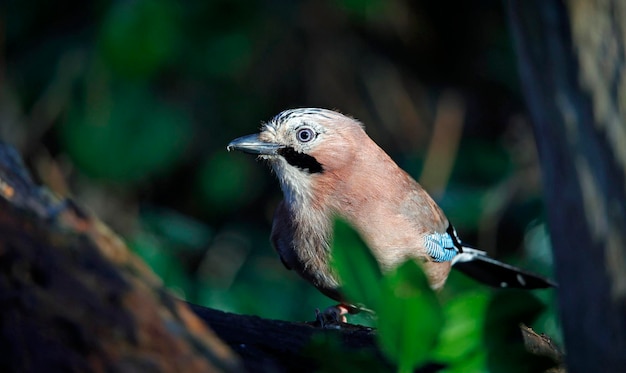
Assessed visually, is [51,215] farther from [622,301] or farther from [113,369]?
[622,301]

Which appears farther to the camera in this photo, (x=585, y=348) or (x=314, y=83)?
(x=314, y=83)

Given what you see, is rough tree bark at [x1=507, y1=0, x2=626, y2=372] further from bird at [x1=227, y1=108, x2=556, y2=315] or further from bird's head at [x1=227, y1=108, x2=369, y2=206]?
bird's head at [x1=227, y1=108, x2=369, y2=206]

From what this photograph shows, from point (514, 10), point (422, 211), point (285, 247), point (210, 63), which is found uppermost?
point (210, 63)

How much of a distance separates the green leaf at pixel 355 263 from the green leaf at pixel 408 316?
27mm

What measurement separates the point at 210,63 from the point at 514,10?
4130mm

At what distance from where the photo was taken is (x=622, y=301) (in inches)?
64.9

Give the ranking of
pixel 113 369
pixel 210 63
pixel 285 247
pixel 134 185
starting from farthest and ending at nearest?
pixel 134 185, pixel 210 63, pixel 285 247, pixel 113 369

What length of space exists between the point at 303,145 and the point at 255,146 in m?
0.18

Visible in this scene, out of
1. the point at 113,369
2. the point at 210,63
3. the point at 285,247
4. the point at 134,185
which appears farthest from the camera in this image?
the point at 134,185

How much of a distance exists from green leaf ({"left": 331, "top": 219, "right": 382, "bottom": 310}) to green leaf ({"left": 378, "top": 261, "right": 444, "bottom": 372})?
27mm

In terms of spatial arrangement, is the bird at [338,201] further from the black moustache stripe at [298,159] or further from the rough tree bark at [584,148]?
the rough tree bark at [584,148]

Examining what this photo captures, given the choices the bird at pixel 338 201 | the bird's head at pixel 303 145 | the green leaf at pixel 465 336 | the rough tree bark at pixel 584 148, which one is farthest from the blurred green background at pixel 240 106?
the rough tree bark at pixel 584 148

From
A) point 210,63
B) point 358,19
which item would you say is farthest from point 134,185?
point 358,19

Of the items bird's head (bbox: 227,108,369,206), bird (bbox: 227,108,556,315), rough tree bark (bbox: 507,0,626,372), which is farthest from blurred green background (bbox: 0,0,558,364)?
rough tree bark (bbox: 507,0,626,372)
